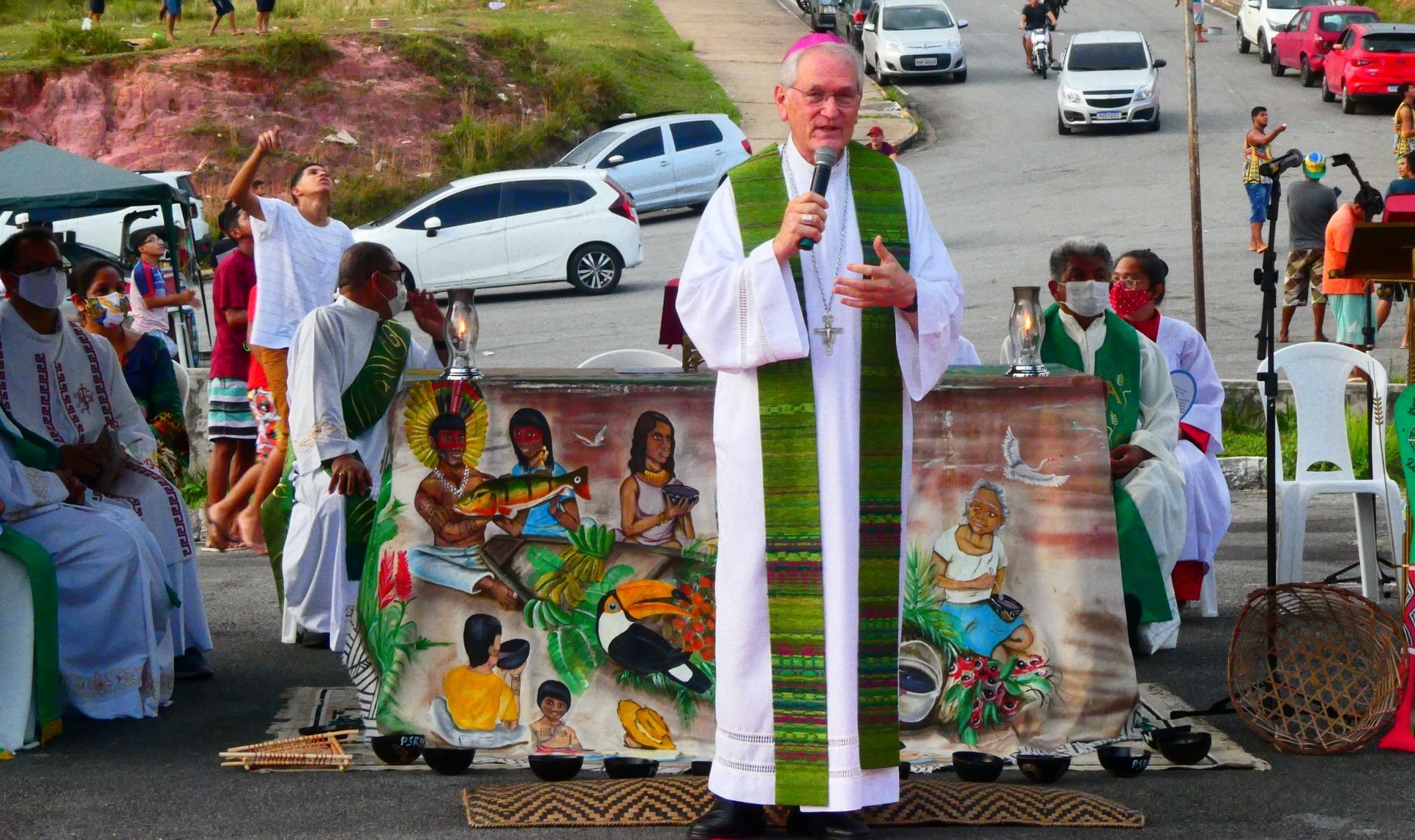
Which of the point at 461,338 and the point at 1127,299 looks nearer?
the point at 461,338

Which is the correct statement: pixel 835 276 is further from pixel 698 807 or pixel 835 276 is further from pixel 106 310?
pixel 106 310

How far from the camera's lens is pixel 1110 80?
29.0 meters

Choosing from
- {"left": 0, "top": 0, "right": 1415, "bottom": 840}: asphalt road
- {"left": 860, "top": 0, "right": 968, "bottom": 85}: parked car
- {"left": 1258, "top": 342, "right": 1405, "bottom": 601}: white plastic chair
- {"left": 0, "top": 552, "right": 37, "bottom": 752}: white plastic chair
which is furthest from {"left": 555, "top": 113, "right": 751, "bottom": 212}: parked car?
{"left": 0, "top": 552, "right": 37, "bottom": 752}: white plastic chair

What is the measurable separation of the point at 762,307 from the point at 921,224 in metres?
0.65

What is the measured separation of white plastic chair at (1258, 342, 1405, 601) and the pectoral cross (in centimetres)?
→ 329

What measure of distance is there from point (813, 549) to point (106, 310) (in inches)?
253

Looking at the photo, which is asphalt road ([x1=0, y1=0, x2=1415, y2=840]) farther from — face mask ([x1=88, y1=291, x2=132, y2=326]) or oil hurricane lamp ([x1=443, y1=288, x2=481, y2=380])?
face mask ([x1=88, y1=291, x2=132, y2=326])

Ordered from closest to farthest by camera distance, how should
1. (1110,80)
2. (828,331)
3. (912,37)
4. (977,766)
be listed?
1. (828,331)
2. (977,766)
3. (1110,80)
4. (912,37)

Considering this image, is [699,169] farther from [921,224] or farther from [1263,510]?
[921,224]

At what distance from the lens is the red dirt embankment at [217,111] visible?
29.8 meters

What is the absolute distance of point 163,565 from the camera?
6770 millimetres

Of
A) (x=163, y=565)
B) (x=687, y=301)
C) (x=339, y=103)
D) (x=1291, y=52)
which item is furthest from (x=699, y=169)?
(x=687, y=301)

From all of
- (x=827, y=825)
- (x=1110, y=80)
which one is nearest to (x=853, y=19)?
(x=1110, y=80)

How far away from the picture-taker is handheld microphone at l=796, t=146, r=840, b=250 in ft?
14.4
